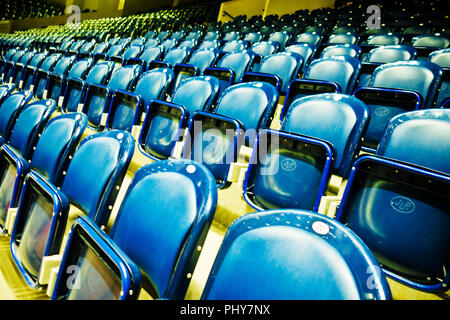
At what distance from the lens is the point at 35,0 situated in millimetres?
6020

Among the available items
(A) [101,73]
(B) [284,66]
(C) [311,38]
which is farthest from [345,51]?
(A) [101,73]

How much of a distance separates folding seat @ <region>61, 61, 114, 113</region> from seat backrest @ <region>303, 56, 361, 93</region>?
82 centimetres

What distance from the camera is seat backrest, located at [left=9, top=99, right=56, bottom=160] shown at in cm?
72

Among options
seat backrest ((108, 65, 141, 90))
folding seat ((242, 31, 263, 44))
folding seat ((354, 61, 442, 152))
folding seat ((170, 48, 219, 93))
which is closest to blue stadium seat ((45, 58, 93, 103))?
seat backrest ((108, 65, 141, 90))

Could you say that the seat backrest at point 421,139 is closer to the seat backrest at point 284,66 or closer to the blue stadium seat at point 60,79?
the seat backrest at point 284,66

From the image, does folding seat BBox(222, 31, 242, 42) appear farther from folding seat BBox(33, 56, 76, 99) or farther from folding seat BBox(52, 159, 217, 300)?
folding seat BBox(52, 159, 217, 300)

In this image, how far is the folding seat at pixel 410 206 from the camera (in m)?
0.35

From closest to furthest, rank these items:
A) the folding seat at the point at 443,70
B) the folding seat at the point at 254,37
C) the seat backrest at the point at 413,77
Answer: the seat backrest at the point at 413,77, the folding seat at the point at 443,70, the folding seat at the point at 254,37

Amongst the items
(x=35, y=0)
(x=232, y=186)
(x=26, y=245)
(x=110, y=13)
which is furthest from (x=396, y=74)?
(x=35, y=0)

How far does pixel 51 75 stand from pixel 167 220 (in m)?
1.33

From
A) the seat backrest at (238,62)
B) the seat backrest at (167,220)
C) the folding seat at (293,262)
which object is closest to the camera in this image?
the folding seat at (293,262)

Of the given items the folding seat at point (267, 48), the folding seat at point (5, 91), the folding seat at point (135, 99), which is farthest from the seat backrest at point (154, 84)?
the folding seat at point (267, 48)

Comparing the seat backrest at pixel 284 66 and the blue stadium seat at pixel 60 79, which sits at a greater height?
the seat backrest at pixel 284 66

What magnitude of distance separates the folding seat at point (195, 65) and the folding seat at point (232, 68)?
0.05 m
